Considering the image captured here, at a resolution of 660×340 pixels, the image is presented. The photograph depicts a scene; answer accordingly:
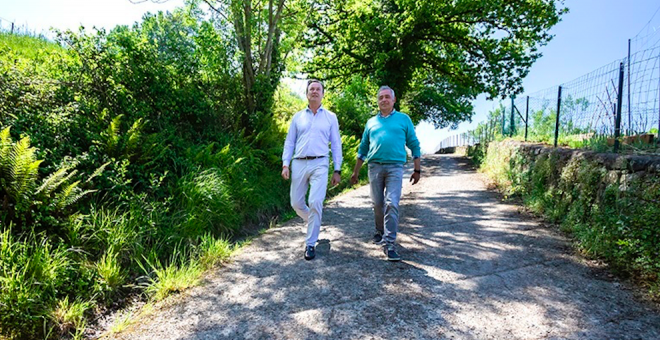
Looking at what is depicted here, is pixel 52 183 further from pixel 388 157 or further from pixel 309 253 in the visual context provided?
pixel 388 157

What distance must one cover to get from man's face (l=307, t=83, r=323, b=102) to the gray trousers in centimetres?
109

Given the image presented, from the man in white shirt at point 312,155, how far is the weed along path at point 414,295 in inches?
21.3

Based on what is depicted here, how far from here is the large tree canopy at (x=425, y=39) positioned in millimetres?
14375

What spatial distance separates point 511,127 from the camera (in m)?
12.4

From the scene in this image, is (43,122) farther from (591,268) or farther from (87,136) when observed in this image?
(591,268)

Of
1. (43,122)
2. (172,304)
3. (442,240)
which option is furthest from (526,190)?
(43,122)

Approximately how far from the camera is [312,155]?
176 inches

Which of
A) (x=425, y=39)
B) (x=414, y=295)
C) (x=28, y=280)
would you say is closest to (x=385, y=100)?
(x=414, y=295)

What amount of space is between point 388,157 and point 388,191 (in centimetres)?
42

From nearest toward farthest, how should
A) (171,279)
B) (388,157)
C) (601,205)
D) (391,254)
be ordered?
(171,279), (391,254), (388,157), (601,205)

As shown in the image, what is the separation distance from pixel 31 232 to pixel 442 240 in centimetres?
491

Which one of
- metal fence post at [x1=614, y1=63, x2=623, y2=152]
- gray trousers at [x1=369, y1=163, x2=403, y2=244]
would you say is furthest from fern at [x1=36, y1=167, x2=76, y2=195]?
metal fence post at [x1=614, y1=63, x2=623, y2=152]

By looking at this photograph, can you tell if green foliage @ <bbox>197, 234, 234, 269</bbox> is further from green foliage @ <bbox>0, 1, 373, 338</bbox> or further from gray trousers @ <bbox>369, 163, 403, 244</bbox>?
gray trousers @ <bbox>369, 163, 403, 244</bbox>

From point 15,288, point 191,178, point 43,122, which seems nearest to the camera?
point 15,288
